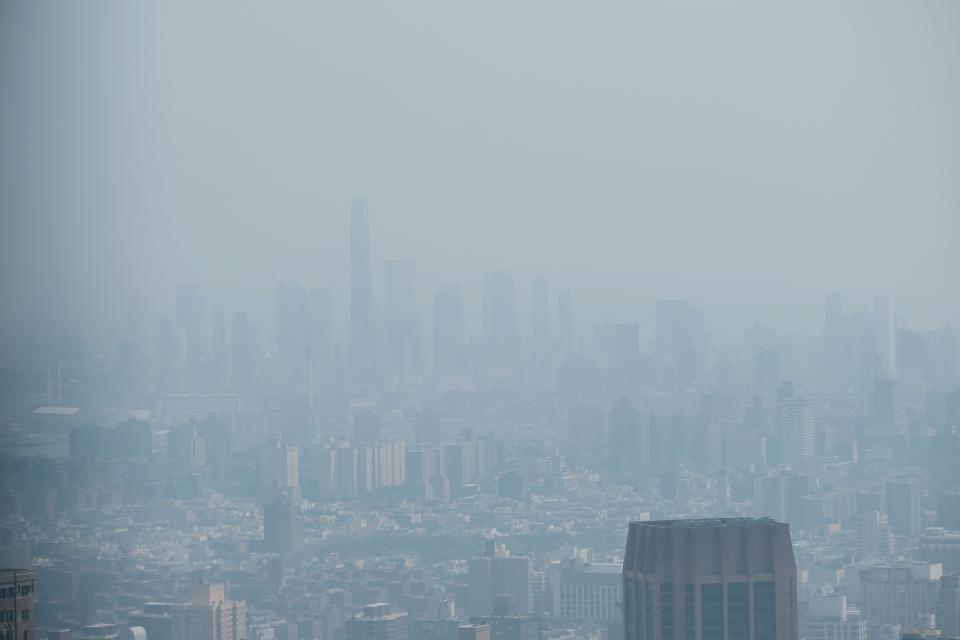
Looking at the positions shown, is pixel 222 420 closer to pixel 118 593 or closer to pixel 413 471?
pixel 413 471

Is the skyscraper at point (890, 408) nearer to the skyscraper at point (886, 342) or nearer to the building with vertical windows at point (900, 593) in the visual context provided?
the skyscraper at point (886, 342)

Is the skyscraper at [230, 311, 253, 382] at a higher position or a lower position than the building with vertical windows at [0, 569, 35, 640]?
higher

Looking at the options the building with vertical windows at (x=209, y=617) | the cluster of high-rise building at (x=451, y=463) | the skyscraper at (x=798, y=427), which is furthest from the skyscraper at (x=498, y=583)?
the skyscraper at (x=798, y=427)

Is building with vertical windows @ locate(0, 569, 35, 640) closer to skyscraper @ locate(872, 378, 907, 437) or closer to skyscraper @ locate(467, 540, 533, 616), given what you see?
skyscraper @ locate(467, 540, 533, 616)

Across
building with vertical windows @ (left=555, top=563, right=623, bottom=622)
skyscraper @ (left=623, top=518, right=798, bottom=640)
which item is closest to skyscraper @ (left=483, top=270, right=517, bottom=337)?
building with vertical windows @ (left=555, top=563, right=623, bottom=622)

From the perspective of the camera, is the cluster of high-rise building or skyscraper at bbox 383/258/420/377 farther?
skyscraper at bbox 383/258/420/377

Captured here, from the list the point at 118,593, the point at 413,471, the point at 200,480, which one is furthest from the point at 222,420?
the point at 118,593

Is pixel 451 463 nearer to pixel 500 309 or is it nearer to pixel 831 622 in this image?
pixel 500 309
